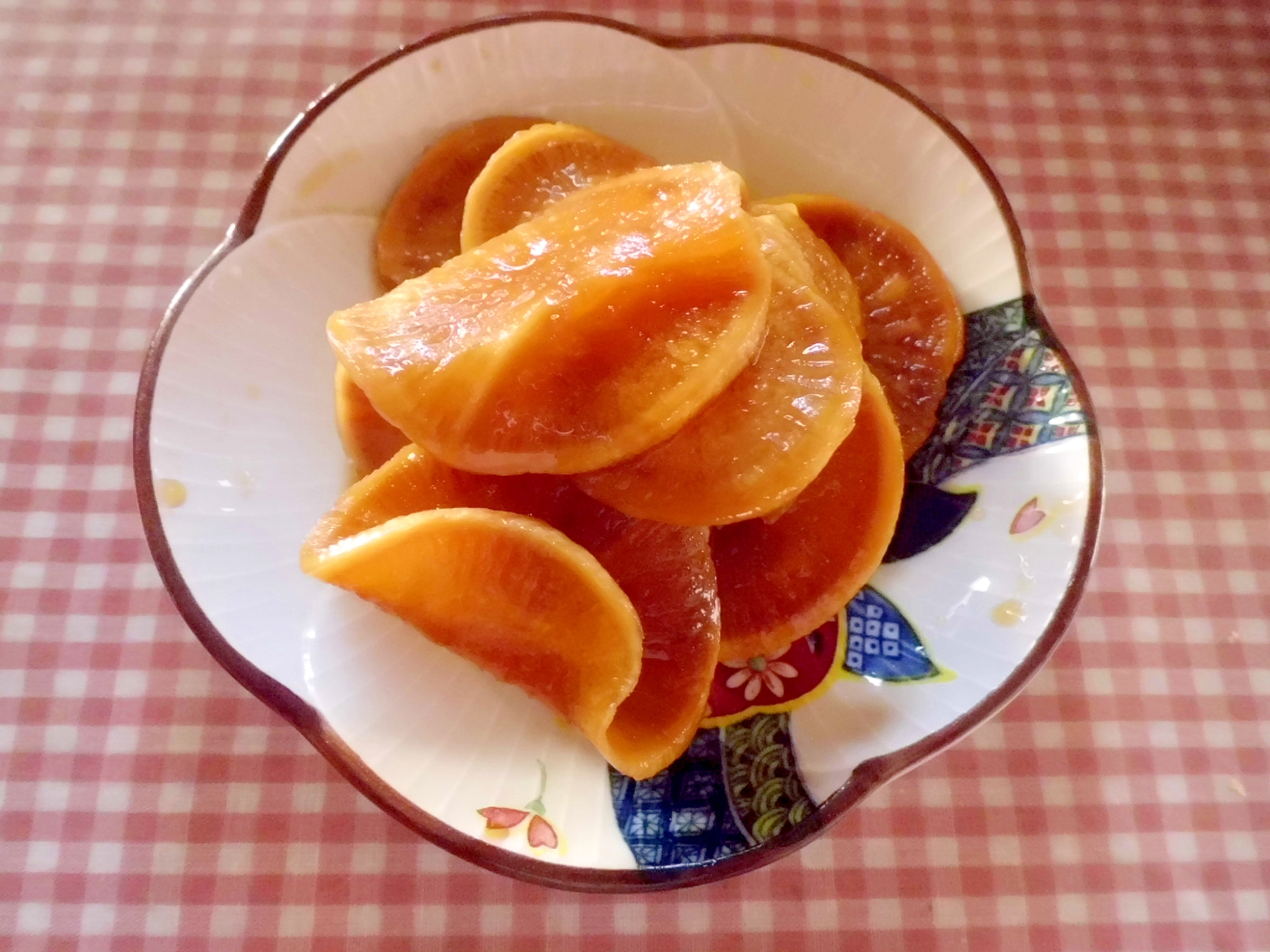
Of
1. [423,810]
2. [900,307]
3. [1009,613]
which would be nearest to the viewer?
[423,810]

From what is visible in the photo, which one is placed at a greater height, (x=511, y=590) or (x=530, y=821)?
(x=511, y=590)

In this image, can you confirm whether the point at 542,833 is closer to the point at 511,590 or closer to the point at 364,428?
the point at 511,590

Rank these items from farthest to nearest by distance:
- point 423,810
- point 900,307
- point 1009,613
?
point 900,307, point 1009,613, point 423,810

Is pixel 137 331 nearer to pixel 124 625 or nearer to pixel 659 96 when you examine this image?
pixel 124 625

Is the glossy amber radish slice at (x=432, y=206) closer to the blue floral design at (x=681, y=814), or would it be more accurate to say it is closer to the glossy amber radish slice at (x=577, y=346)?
the glossy amber radish slice at (x=577, y=346)

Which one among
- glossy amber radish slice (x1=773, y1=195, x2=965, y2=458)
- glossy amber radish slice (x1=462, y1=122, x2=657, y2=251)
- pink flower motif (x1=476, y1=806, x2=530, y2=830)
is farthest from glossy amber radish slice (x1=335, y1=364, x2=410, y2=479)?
glossy amber radish slice (x1=773, y1=195, x2=965, y2=458)

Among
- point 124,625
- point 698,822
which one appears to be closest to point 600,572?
point 698,822

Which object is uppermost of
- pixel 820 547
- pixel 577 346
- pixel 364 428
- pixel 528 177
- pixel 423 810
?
pixel 528 177

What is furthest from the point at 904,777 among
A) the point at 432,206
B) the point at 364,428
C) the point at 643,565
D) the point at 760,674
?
the point at 432,206
